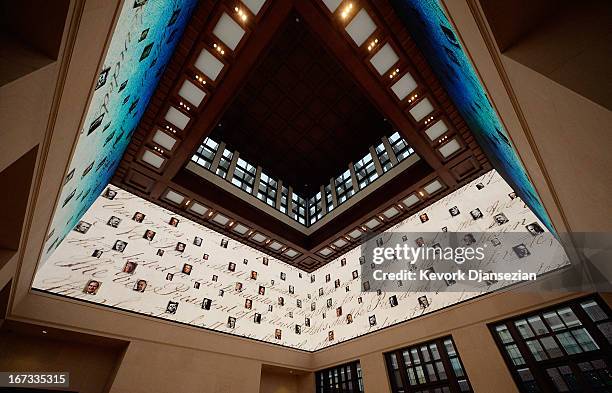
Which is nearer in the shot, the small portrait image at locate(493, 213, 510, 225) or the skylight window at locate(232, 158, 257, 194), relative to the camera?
the small portrait image at locate(493, 213, 510, 225)

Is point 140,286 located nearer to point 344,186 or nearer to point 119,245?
point 119,245

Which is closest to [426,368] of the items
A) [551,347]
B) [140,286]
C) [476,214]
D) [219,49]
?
[551,347]

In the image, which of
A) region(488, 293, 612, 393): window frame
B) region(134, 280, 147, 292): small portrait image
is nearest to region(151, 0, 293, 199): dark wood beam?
region(134, 280, 147, 292): small portrait image

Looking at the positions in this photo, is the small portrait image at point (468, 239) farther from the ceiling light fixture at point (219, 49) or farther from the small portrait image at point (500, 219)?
the ceiling light fixture at point (219, 49)

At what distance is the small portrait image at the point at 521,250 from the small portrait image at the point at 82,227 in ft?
52.1

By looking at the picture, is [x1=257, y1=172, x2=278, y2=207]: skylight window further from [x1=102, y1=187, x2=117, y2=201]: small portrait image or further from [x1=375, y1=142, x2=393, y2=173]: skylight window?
[x1=102, y1=187, x2=117, y2=201]: small portrait image

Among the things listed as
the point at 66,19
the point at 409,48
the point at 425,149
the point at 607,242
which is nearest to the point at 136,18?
the point at 66,19

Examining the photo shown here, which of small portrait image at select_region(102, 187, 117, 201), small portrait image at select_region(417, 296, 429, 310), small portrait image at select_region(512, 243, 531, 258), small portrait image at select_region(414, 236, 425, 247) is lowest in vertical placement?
small portrait image at select_region(417, 296, 429, 310)

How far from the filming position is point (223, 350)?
1065 centimetres

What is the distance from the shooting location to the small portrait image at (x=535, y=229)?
8.80 meters

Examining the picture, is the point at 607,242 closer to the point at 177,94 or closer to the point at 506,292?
the point at 506,292

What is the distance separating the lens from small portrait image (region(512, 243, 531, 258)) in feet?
28.9

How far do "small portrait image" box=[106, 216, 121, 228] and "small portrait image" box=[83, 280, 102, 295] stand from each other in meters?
2.39

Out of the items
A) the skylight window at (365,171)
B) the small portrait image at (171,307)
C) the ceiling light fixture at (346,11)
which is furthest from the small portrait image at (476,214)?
the small portrait image at (171,307)
